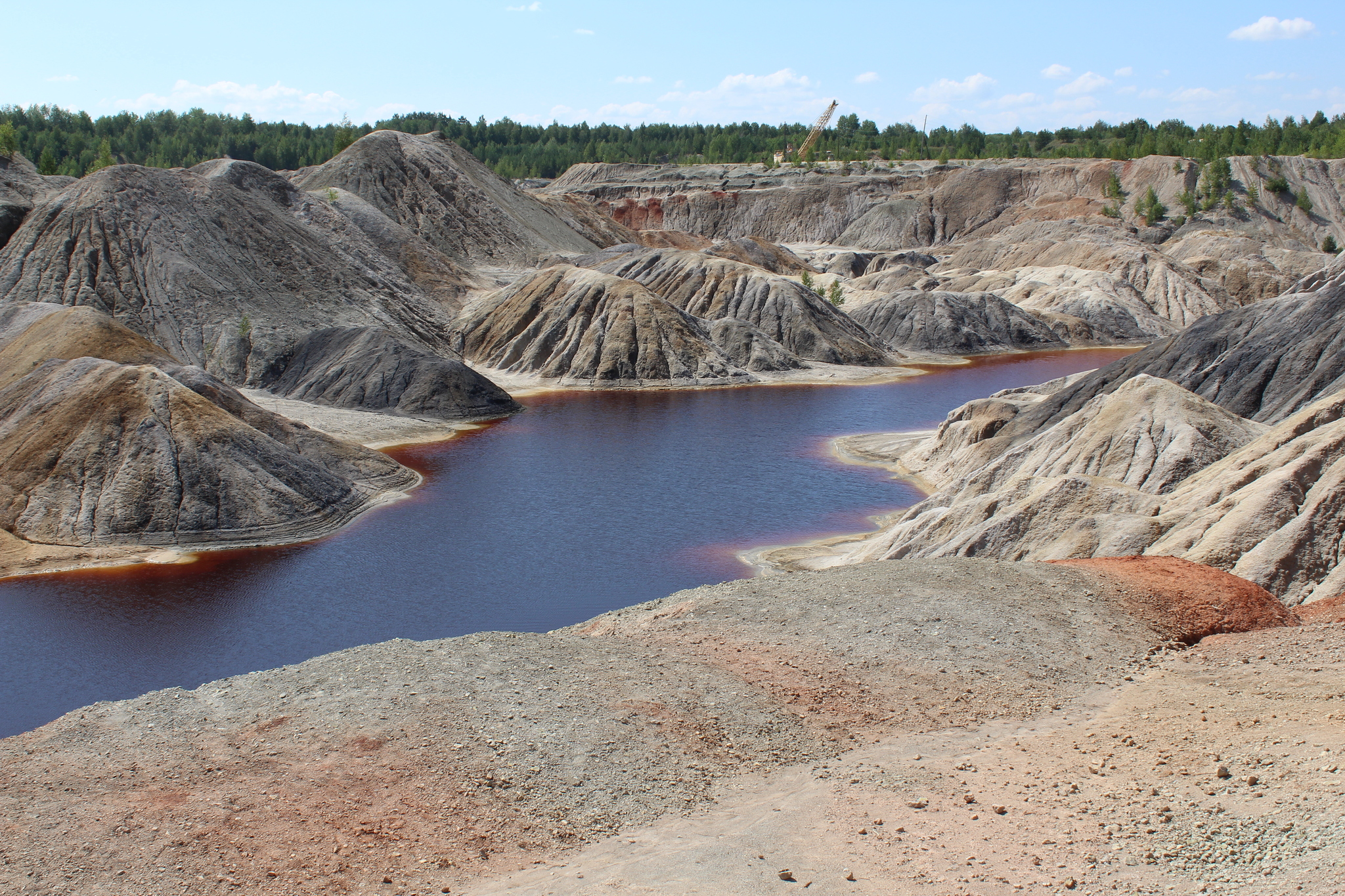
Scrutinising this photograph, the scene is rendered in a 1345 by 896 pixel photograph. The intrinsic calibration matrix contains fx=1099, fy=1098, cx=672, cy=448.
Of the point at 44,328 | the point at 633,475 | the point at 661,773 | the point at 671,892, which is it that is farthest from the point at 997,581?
the point at 44,328

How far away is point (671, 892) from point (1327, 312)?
126 ft

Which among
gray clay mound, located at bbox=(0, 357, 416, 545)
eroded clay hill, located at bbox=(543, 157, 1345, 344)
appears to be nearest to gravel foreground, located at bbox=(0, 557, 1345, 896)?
gray clay mound, located at bbox=(0, 357, 416, 545)

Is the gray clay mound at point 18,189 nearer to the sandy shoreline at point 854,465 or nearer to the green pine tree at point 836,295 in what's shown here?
the sandy shoreline at point 854,465

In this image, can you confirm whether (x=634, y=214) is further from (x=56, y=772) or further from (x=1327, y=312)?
(x=56, y=772)

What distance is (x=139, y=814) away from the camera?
12.3 metres

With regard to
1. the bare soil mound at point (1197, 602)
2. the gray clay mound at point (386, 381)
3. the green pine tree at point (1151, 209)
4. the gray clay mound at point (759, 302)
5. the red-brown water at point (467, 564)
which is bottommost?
the red-brown water at point (467, 564)

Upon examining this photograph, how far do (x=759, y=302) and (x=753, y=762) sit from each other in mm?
77245

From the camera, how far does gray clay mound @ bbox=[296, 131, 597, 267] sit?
105 meters

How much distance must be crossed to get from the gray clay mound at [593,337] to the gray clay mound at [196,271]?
506 centimetres

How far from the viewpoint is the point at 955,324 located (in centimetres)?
9781

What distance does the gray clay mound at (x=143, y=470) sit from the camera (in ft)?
111

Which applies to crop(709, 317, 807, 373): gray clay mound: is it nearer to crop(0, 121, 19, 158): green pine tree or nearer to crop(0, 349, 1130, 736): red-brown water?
crop(0, 349, 1130, 736): red-brown water

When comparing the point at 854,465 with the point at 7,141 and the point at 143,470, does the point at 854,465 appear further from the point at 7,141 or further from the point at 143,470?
the point at 7,141

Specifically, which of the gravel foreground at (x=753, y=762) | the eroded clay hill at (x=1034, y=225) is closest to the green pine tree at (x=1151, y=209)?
the eroded clay hill at (x=1034, y=225)
